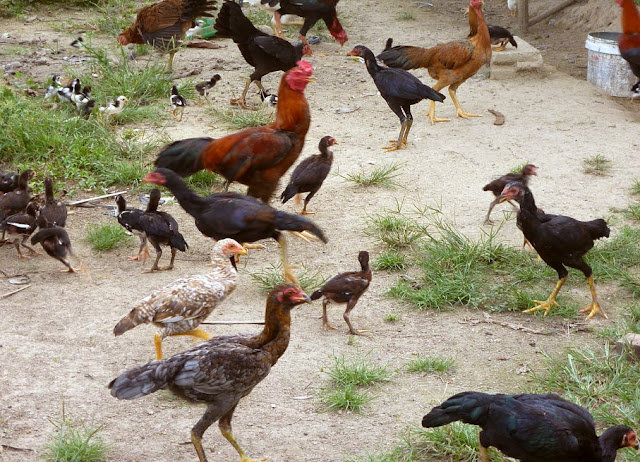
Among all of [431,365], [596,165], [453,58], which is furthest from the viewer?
[453,58]

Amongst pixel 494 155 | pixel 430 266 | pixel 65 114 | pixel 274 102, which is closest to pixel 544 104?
pixel 494 155

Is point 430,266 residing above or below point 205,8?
below

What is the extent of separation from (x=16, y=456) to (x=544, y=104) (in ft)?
26.2

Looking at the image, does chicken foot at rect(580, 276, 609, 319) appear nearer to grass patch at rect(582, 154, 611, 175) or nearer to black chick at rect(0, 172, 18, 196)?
grass patch at rect(582, 154, 611, 175)

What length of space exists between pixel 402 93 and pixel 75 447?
5.74 metres

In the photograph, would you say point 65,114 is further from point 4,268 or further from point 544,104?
point 544,104

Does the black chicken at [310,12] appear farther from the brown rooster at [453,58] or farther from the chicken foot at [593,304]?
the chicken foot at [593,304]

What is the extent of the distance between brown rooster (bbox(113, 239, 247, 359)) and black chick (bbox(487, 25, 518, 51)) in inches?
266

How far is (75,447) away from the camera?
4.40 m

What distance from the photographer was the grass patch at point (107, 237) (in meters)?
7.23

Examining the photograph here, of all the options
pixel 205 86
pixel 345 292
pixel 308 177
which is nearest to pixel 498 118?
pixel 308 177

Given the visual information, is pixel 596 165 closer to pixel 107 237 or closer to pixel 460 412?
pixel 107 237

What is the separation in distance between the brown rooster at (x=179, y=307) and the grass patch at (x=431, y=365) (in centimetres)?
135

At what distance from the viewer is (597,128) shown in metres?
9.62
